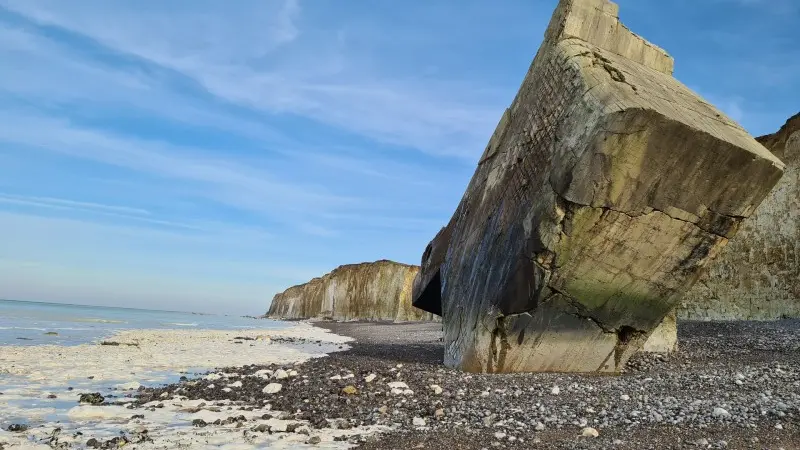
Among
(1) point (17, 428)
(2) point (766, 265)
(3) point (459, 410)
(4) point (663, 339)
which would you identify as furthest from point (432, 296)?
(2) point (766, 265)

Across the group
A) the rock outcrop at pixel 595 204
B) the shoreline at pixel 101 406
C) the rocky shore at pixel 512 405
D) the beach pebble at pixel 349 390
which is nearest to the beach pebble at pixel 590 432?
the rocky shore at pixel 512 405

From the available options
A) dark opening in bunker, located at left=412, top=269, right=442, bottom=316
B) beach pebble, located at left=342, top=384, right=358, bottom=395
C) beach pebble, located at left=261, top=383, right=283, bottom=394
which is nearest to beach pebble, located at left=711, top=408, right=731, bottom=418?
beach pebble, located at left=342, top=384, right=358, bottom=395

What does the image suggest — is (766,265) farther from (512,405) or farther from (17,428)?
(17,428)

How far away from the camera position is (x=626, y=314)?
22.7ft

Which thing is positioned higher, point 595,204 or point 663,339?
point 595,204

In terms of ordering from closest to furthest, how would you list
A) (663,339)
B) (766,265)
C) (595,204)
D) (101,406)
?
1. (101,406)
2. (595,204)
3. (663,339)
4. (766,265)

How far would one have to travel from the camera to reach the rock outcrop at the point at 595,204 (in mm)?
5801

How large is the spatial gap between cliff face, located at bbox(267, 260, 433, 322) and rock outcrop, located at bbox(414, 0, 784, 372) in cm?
3543

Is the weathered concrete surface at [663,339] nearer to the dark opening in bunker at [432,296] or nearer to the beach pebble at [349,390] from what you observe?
the dark opening in bunker at [432,296]

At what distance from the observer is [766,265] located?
615 inches

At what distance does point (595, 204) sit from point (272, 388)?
414 centimetres

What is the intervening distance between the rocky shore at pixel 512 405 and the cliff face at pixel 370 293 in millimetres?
35588

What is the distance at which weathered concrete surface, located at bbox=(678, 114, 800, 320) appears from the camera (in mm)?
15211

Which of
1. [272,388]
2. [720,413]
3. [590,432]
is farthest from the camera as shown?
[272,388]
